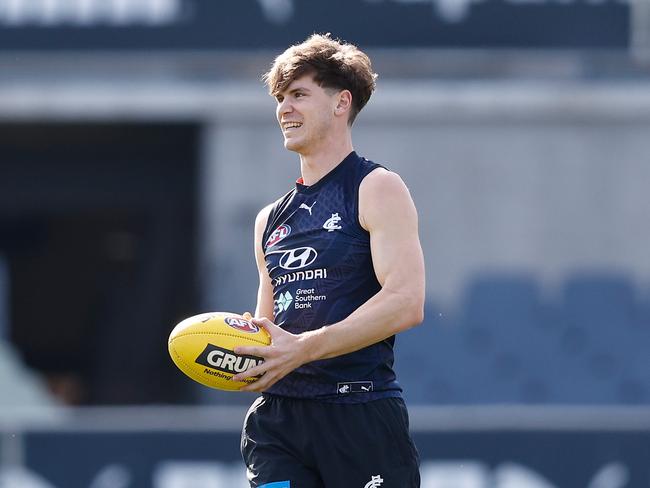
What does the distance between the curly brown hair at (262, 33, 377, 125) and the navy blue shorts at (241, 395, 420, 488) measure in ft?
3.15

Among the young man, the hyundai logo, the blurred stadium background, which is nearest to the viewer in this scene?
the young man

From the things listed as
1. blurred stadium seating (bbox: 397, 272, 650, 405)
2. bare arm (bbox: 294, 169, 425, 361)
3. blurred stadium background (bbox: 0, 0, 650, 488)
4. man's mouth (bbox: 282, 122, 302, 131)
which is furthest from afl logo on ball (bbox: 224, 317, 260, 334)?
blurred stadium seating (bbox: 397, 272, 650, 405)

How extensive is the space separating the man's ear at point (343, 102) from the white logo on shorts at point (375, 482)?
1165 millimetres

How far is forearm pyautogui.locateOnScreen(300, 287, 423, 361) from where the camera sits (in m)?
3.92

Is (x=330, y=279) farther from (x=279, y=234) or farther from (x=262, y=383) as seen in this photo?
(x=262, y=383)

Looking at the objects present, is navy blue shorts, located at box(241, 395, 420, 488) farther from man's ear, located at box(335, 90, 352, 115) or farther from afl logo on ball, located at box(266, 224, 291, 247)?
man's ear, located at box(335, 90, 352, 115)

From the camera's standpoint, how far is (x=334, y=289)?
13.5ft

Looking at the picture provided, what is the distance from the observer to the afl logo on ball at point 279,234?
13.9 feet

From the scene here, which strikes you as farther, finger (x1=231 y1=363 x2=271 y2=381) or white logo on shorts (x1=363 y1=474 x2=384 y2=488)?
white logo on shorts (x1=363 y1=474 x2=384 y2=488)

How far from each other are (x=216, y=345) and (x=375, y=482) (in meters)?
0.66

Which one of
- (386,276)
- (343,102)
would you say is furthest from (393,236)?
(343,102)

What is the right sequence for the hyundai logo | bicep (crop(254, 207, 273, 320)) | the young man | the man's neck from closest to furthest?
the young man
the hyundai logo
the man's neck
bicep (crop(254, 207, 273, 320))

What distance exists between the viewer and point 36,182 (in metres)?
14.4

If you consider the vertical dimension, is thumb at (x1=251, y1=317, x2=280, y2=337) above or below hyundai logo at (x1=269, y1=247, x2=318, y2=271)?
below
